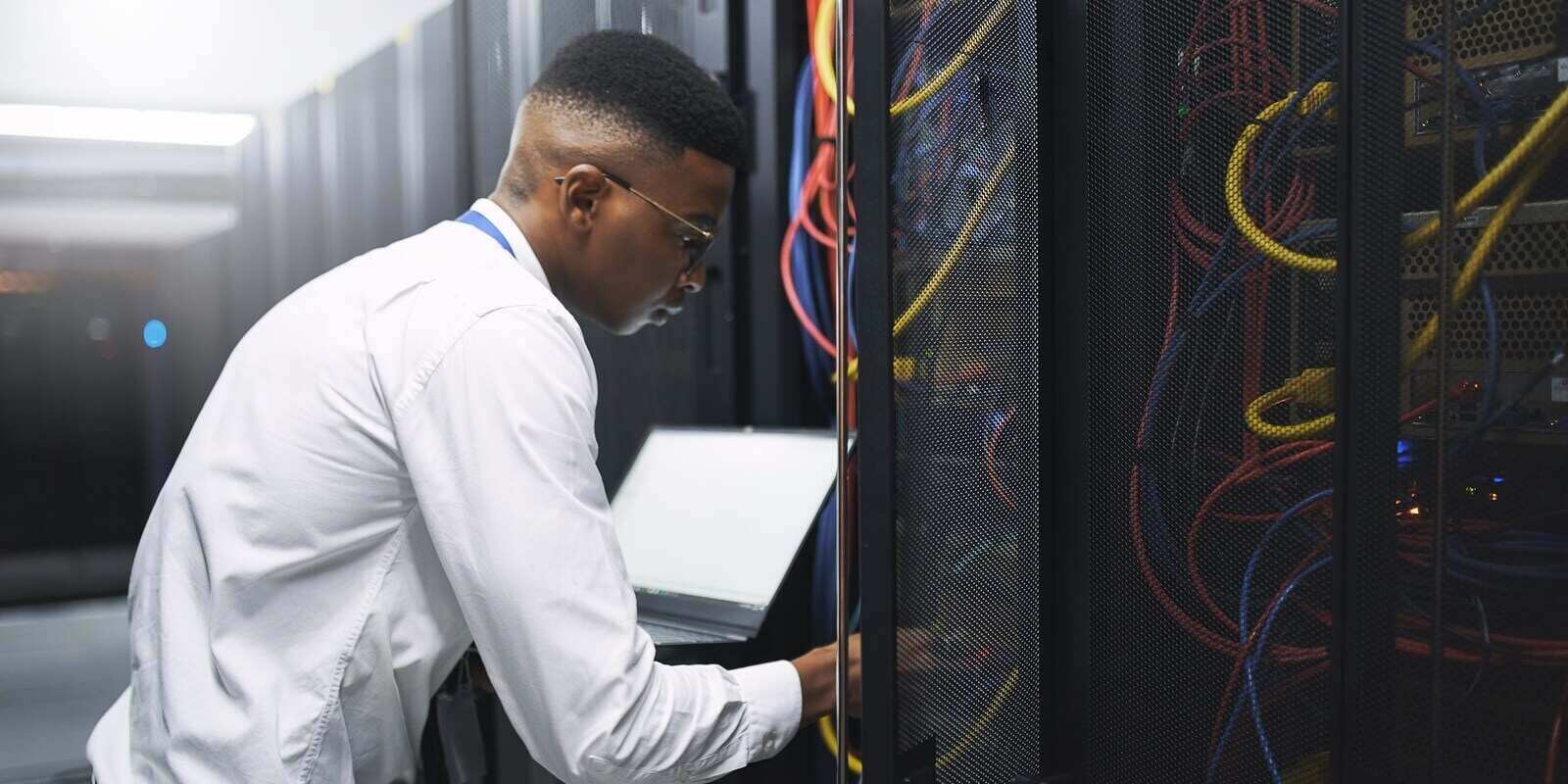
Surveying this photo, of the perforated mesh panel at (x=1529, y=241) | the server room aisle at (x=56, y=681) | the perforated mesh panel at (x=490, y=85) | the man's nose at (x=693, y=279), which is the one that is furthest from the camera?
the perforated mesh panel at (x=490, y=85)

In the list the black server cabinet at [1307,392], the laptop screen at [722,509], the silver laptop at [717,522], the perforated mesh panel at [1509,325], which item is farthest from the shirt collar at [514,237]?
the perforated mesh panel at [1509,325]

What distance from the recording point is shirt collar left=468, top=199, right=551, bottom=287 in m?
1.01

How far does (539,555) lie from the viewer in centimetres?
77

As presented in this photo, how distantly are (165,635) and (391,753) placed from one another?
0.22m

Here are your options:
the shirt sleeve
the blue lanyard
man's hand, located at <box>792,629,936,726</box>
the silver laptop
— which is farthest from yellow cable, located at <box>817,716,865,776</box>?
the blue lanyard

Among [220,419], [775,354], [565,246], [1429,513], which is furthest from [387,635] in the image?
[775,354]

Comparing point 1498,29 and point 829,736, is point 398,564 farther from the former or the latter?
point 1498,29

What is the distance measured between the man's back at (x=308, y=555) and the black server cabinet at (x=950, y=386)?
11.9 inches

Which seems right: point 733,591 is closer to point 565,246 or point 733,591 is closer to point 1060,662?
point 565,246

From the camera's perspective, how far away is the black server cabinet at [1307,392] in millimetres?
510

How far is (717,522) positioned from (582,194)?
0.51 metres

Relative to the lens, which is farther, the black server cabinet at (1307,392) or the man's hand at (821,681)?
the man's hand at (821,681)

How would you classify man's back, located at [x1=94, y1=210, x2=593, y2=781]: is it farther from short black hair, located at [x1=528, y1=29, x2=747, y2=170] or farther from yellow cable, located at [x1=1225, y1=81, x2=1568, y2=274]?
yellow cable, located at [x1=1225, y1=81, x2=1568, y2=274]

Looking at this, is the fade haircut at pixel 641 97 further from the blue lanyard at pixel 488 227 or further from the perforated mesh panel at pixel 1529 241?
the perforated mesh panel at pixel 1529 241
